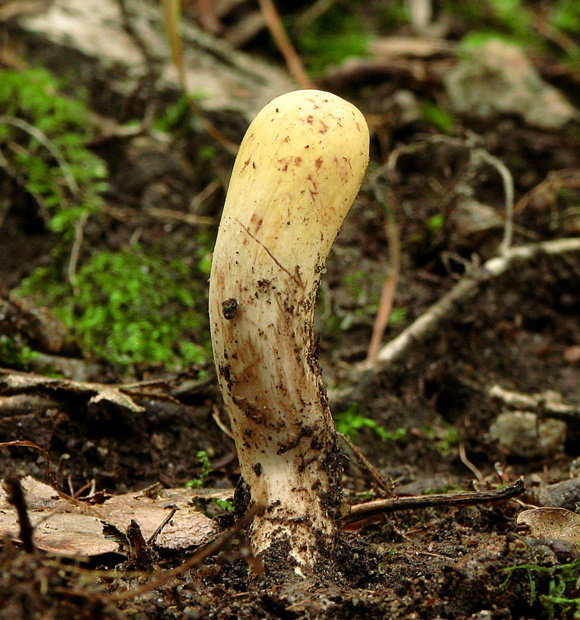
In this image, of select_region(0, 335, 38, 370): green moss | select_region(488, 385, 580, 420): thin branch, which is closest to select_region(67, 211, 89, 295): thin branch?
select_region(0, 335, 38, 370): green moss

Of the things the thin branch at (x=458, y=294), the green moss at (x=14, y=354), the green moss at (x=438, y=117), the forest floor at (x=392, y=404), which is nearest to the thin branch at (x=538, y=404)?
the forest floor at (x=392, y=404)

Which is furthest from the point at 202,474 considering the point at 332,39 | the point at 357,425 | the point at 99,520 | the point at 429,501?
the point at 332,39

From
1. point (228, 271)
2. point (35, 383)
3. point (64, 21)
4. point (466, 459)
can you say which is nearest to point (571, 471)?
point (466, 459)

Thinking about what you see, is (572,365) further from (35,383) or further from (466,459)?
(35,383)

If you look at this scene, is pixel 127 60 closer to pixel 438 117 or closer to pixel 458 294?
pixel 438 117

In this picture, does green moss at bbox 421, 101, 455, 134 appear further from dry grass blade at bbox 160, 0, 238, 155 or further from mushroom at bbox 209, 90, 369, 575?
mushroom at bbox 209, 90, 369, 575

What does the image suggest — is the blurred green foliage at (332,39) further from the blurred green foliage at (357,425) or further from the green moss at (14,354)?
the green moss at (14,354)
